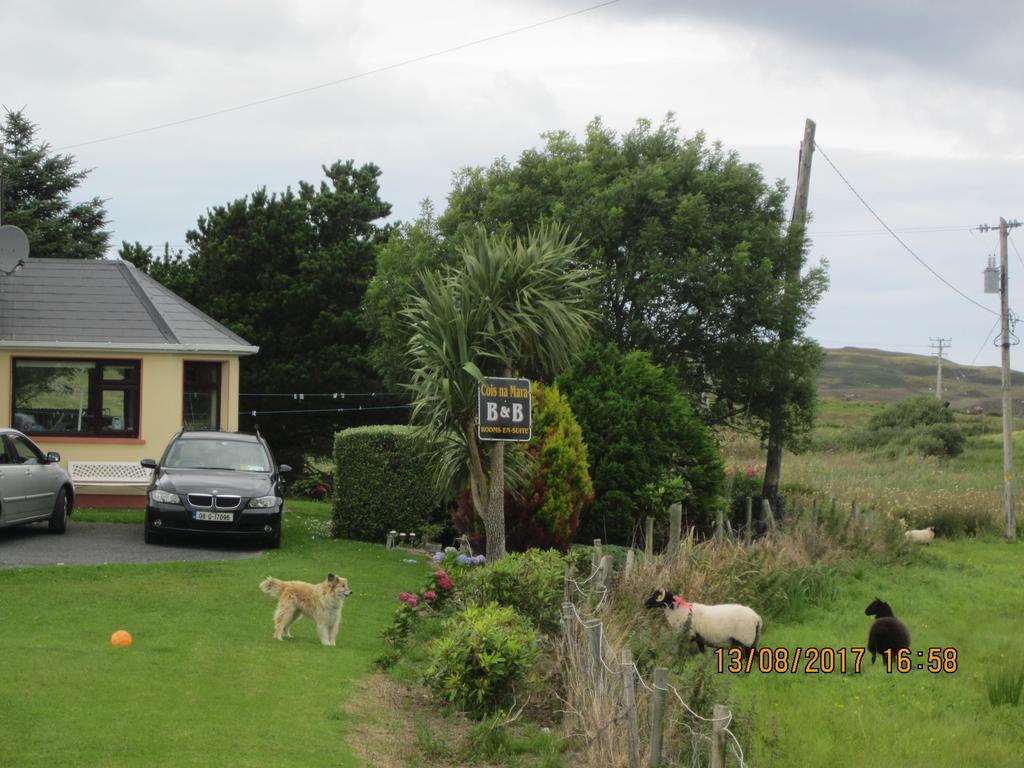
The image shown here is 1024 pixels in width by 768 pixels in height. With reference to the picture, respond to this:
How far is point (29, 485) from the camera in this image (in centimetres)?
1767

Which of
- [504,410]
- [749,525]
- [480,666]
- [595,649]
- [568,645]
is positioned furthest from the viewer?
[749,525]

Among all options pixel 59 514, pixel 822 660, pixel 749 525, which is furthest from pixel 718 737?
pixel 59 514

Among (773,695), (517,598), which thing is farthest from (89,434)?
(773,695)

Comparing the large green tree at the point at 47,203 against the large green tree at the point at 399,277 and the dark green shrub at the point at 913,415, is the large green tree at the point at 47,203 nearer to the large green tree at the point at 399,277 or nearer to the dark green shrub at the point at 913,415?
the large green tree at the point at 399,277

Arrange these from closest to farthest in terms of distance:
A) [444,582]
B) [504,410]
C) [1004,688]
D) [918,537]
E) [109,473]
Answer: [1004,688]
[444,582]
[504,410]
[109,473]
[918,537]

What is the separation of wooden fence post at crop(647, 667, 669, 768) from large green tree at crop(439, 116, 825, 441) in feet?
61.3

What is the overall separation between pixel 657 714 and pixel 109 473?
17185 millimetres

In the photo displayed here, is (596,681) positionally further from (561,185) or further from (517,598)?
(561,185)

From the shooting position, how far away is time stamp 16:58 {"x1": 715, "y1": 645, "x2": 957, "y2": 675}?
478 inches

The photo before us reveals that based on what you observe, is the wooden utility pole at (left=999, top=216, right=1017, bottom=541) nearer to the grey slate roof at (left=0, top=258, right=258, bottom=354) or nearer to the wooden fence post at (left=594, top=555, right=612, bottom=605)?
the grey slate roof at (left=0, top=258, right=258, bottom=354)

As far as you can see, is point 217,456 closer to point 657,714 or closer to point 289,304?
point 657,714

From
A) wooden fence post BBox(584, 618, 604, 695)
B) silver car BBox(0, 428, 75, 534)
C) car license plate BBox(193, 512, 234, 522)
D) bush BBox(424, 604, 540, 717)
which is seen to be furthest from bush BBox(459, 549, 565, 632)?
silver car BBox(0, 428, 75, 534)

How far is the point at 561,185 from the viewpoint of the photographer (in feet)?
88.9

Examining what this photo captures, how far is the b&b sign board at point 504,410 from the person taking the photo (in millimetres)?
14164
